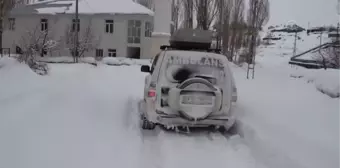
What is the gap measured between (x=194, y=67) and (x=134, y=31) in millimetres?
35901

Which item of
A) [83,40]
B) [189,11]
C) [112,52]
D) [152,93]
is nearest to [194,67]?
[152,93]

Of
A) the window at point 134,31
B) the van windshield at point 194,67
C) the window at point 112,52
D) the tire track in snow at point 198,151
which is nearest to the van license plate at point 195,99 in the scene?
the van windshield at point 194,67

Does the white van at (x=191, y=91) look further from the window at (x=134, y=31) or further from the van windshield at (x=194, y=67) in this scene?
the window at (x=134, y=31)

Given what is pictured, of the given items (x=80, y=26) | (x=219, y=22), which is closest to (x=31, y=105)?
(x=219, y=22)

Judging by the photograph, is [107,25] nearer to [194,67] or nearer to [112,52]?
[112,52]

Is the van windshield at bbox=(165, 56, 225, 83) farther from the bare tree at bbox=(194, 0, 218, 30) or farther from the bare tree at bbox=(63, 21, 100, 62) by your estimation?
the bare tree at bbox=(63, 21, 100, 62)

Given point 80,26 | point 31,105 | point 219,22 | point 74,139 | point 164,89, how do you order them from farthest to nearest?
1. point 80,26
2. point 219,22
3. point 31,105
4. point 164,89
5. point 74,139

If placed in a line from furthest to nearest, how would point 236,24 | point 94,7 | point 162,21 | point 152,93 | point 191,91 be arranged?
point 162,21, point 94,7, point 236,24, point 152,93, point 191,91

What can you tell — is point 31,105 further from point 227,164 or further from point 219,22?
point 219,22

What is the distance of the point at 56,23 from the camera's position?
1695 inches

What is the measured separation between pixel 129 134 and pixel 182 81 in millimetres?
1326

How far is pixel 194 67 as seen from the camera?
7.02 m

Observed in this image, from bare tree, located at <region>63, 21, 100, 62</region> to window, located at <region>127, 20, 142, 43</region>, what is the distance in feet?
11.6

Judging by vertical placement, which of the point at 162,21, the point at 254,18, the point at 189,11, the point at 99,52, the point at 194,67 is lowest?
the point at 99,52
